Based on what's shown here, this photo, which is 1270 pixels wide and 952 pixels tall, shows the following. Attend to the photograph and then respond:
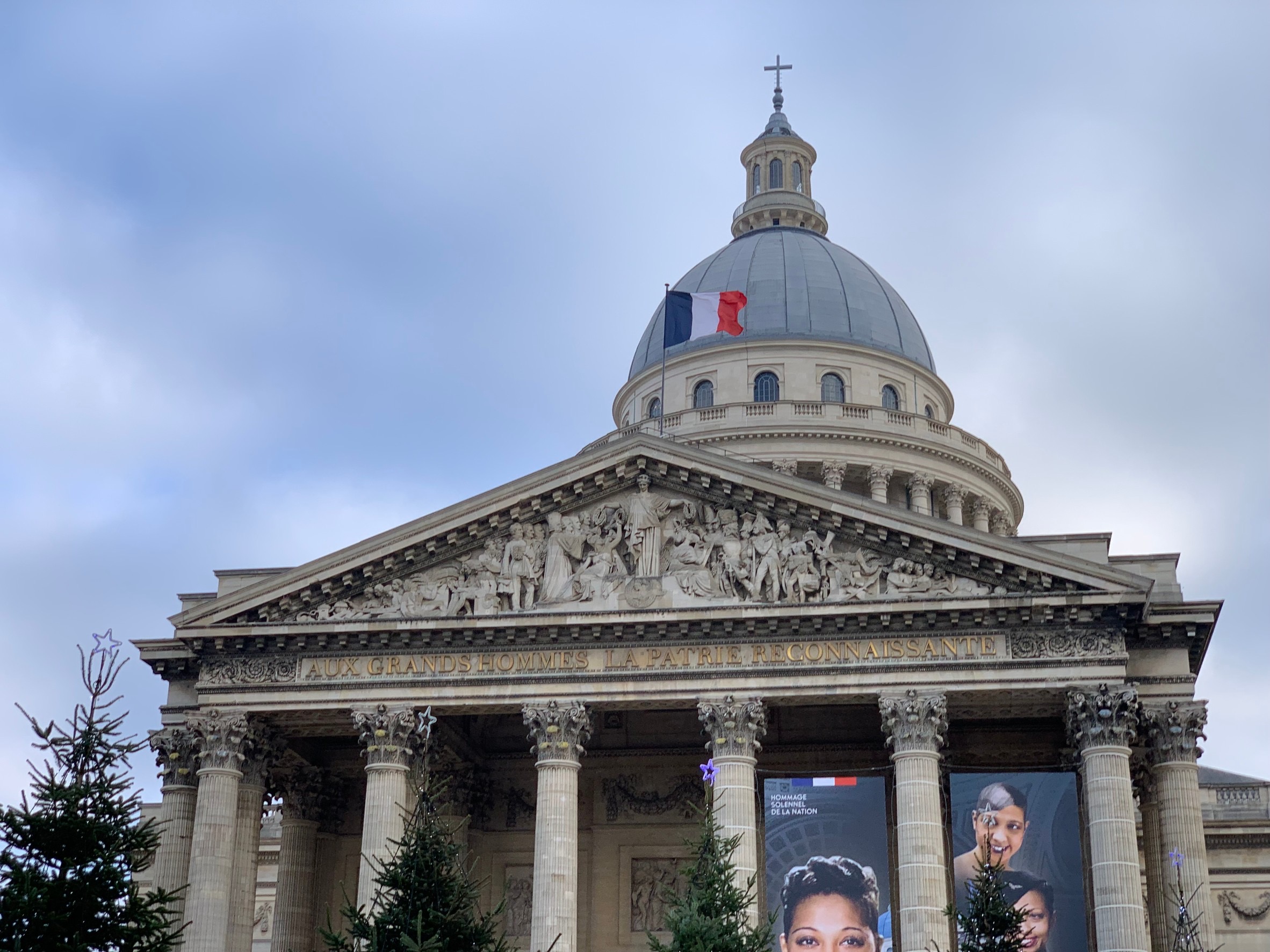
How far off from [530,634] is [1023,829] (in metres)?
12.2

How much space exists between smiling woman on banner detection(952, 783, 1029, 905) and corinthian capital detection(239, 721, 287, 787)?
16956 mm

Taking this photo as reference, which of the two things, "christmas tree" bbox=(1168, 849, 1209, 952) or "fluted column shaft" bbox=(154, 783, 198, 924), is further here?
"fluted column shaft" bbox=(154, 783, 198, 924)

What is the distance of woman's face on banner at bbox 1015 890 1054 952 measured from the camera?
3694 cm

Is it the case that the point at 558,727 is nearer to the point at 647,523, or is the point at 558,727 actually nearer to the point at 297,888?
the point at 647,523

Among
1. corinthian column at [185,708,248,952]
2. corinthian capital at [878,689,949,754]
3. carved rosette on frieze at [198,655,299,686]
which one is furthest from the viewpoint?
carved rosette on frieze at [198,655,299,686]

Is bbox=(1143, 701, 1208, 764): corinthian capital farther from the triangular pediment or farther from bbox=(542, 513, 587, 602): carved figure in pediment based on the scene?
bbox=(542, 513, 587, 602): carved figure in pediment

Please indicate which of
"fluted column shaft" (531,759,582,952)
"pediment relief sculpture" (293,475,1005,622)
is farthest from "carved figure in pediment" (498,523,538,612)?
"fluted column shaft" (531,759,582,952)

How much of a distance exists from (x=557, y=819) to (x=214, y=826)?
27.1 feet

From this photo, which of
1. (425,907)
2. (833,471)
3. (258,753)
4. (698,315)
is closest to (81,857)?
(425,907)

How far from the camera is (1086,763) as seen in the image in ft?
124

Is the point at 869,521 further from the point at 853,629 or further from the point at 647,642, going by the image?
the point at 647,642

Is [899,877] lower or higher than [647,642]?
lower

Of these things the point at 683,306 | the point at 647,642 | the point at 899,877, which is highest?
the point at 683,306

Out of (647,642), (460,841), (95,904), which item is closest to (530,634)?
(647,642)
